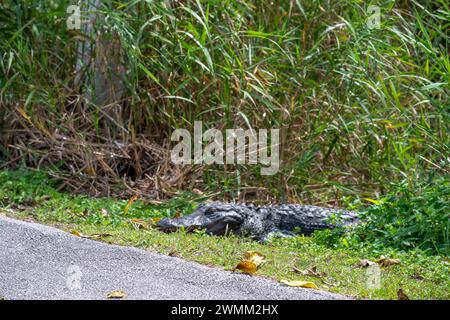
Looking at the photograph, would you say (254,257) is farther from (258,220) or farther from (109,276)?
(258,220)

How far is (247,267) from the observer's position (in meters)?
4.62

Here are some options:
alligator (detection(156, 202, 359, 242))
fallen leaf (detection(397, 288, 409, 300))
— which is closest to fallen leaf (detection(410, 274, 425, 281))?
fallen leaf (detection(397, 288, 409, 300))

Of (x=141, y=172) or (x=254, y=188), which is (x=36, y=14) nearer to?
(x=141, y=172)

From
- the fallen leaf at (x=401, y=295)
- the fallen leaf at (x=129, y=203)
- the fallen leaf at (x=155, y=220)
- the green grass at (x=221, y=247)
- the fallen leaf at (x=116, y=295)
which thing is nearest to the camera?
the fallen leaf at (x=116, y=295)

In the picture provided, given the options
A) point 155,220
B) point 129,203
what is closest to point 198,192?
point 129,203

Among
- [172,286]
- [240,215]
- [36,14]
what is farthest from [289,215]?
[36,14]

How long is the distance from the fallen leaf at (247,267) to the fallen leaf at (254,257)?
18 centimetres

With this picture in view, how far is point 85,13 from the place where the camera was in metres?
7.41

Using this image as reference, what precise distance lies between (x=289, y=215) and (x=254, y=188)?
2.58 feet

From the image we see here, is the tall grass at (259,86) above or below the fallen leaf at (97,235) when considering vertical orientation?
above

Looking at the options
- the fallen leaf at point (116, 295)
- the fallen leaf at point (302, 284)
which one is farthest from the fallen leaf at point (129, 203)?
the fallen leaf at point (116, 295)

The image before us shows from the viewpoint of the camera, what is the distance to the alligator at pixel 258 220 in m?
6.05

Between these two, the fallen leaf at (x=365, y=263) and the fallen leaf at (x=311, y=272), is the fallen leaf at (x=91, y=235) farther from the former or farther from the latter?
the fallen leaf at (x=365, y=263)

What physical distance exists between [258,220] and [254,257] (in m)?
1.33
